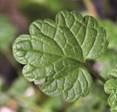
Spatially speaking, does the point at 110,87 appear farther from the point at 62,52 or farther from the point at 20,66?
the point at 20,66

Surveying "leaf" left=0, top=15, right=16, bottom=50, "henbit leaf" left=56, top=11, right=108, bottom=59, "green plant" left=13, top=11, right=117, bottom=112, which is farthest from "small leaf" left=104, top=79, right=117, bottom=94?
"leaf" left=0, top=15, right=16, bottom=50

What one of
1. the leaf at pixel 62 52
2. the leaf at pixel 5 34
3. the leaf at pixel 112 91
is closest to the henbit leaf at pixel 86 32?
the leaf at pixel 62 52

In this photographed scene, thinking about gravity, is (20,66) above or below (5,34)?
below

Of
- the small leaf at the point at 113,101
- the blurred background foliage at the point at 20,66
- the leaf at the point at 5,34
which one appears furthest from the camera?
the leaf at the point at 5,34

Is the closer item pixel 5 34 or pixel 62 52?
pixel 62 52

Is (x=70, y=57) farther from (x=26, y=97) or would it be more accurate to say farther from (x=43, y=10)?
(x=43, y=10)

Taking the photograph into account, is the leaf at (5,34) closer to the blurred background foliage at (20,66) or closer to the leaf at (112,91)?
the blurred background foliage at (20,66)

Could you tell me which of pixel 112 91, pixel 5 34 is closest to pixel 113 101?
pixel 112 91
